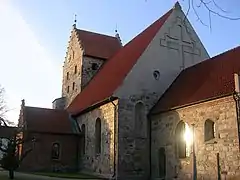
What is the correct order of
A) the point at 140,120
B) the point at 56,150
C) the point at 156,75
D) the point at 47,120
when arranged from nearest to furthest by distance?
the point at 140,120 < the point at 156,75 < the point at 56,150 < the point at 47,120

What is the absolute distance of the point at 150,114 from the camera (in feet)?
70.4

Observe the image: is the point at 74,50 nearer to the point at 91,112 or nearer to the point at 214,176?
the point at 91,112

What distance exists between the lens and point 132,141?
68.4 feet

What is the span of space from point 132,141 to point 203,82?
517 cm

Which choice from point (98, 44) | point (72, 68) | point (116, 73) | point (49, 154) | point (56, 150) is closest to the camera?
point (116, 73)

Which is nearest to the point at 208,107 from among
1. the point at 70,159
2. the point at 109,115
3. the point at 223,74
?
the point at 223,74

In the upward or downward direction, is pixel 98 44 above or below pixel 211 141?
above

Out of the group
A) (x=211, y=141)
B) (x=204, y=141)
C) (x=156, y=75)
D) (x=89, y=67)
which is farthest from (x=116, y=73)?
(x=211, y=141)

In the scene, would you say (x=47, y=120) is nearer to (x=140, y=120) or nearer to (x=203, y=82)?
(x=140, y=120)

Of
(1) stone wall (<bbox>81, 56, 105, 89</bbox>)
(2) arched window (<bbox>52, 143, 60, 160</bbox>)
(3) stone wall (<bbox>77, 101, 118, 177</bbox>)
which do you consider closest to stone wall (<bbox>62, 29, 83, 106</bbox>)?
(1) stone wall (<bbox>81, 56, 105, 89</bbox>)

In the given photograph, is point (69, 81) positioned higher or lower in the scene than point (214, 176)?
higher

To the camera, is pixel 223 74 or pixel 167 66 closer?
pixel 223 74

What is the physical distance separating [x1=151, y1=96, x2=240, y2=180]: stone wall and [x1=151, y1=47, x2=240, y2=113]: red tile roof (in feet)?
1.62

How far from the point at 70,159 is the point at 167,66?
9.48 m
